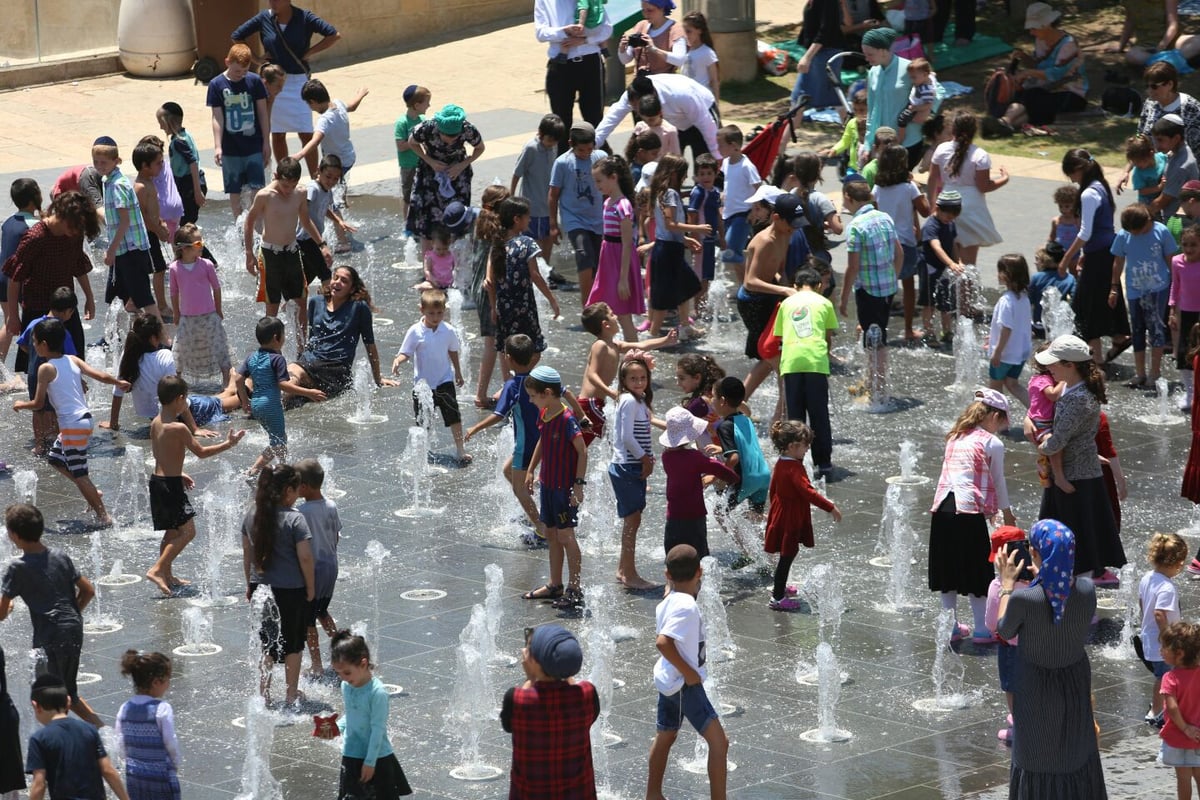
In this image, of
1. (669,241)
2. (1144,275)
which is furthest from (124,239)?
(1144,275)

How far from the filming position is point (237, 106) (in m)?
19.2

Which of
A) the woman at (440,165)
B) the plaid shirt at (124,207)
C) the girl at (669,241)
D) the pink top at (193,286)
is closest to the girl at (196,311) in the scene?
the pink top at (193,286)

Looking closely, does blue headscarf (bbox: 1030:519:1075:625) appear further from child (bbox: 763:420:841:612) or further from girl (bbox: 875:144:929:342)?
girl (bbox: 875:144:929:342)

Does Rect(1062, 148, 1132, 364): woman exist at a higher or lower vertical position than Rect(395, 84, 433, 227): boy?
lower

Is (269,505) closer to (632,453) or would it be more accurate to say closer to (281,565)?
(281,565)

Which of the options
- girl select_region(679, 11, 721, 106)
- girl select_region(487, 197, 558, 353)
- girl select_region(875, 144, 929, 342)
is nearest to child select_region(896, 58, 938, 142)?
girl select_region(679, 11, 721, 106)

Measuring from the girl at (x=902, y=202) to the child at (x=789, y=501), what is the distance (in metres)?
5.15

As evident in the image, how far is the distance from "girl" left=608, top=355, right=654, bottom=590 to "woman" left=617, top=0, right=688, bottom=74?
8827 millimetres

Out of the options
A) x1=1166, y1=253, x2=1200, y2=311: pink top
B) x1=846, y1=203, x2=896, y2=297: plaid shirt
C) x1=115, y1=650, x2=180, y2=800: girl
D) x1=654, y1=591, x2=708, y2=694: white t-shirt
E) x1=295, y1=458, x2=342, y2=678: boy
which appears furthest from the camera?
x1=846, y1=203, x2=896, y2=297: plaid shirt

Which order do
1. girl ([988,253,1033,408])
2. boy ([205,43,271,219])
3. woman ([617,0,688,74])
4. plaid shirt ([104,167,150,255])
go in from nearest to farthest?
1. girl ([988,253,1033,408])
2. plaid shirt ([104,167,150,255])
3. boy ([205,43,271,219])
4. woman ([617,0,688,74])

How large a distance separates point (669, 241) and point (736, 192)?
954 mm

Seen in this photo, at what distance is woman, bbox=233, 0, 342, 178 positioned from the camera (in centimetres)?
2027

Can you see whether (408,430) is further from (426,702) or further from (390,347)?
(426,702)

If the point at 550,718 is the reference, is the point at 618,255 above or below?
above
